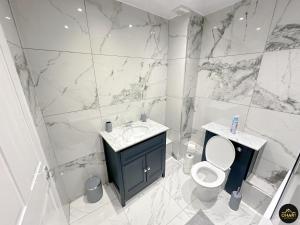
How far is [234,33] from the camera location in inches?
61.0

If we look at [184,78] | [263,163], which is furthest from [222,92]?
[263,163]

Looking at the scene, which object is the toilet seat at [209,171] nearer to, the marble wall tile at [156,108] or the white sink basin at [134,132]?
the white sink basin at [134,132]

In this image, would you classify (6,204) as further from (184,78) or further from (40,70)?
(184,78)

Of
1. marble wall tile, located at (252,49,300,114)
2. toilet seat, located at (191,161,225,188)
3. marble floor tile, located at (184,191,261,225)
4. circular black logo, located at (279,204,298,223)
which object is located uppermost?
marble wall tile, located at (252,49,300,114)

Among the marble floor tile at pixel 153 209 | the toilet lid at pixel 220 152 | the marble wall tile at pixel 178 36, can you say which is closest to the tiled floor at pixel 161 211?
the marble floor tile at pixel 153 209

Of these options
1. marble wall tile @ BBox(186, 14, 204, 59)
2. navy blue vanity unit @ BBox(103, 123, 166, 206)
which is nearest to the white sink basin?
navy blue vanity unit @ BBox(103, 123, 166, 206)

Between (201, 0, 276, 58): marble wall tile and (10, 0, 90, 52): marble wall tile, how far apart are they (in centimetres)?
154

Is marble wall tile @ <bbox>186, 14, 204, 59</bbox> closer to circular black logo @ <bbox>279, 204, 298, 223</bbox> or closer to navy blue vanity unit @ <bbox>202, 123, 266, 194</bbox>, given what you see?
navy blue vanity unit @ <bbox>202, 123, 266, 194</bbox>

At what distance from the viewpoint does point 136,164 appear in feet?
5.02

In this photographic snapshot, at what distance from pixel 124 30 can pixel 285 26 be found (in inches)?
62.5

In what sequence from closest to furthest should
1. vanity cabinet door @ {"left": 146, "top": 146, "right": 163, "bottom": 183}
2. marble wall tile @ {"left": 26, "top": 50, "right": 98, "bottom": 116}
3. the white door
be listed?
the white door
marble wall tile @ {"left": 26, "top": 50, "right": 98, "bottom": 116}
vanity cabinet door @ {"left": 146, "top": 146, "right": 163, "bottom": 183}

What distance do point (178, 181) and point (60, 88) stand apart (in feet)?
6.28

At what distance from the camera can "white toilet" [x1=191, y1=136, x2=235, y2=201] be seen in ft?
5.17

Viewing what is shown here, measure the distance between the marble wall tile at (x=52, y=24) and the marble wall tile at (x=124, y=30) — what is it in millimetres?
109
